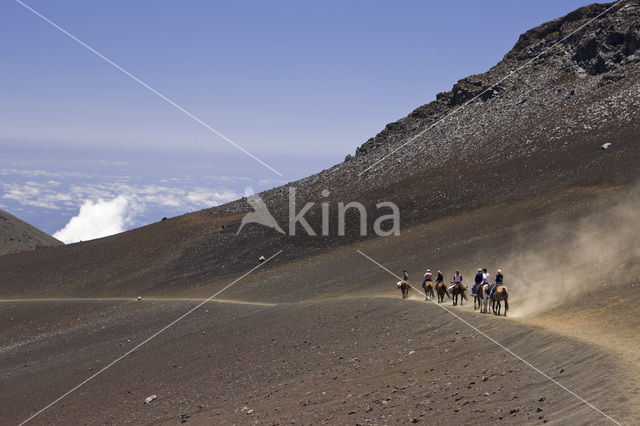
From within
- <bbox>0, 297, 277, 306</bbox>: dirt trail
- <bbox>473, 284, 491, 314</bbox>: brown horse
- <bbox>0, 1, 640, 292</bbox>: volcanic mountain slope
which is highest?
<bbox>0, 1, 640, 292</bbox>: volcanic mountain slope

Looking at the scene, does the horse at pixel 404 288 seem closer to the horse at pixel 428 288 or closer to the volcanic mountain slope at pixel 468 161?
the horse at pixel 428 288

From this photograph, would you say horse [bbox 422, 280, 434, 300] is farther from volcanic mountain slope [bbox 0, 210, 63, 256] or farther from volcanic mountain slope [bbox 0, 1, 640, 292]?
volcanic mountain slope [bbox 0, 210, 63, 256]

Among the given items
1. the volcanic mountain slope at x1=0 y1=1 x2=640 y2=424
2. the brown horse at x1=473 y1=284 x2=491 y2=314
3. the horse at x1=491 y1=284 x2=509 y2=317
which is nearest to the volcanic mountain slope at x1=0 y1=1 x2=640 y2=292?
the volcanic mountain slope at x1=0 y1=1 x2=640 y2=424

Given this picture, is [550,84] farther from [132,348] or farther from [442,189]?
[132,348]

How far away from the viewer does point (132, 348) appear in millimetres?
35125

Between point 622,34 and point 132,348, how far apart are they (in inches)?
2577

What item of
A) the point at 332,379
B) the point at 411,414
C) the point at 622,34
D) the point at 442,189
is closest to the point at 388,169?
the point at 442,189

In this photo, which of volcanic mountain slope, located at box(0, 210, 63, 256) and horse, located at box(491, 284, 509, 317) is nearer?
horse, located at box(491, 284, 509, 317)

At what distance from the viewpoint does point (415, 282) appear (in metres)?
37.6

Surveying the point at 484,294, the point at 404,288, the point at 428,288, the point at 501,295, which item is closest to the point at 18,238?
the point at 404,288

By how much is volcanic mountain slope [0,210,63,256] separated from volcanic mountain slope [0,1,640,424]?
10687 centimetres

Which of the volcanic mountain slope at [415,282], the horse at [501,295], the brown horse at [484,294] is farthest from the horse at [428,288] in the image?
the horse at [501,295]

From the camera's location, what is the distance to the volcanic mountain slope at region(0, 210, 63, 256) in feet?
569

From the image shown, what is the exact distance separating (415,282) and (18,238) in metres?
174
